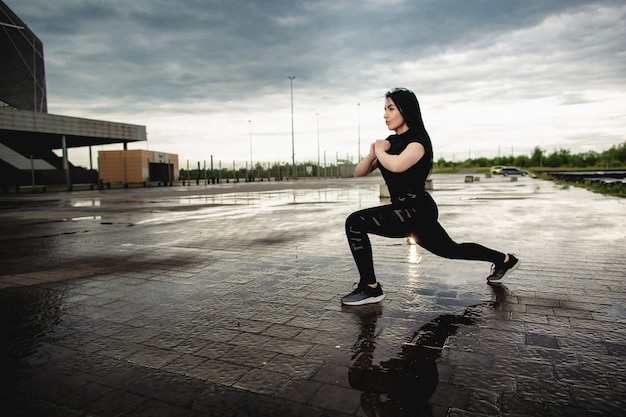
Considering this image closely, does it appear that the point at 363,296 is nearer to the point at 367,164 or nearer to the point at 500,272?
the point at 367,164

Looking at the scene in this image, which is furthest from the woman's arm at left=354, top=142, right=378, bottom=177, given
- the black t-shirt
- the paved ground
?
the paved ground

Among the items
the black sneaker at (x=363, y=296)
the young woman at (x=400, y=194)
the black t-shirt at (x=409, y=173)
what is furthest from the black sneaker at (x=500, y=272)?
the black t-shirt at (x=409, y=173)

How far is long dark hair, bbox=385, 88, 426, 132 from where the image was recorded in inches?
128

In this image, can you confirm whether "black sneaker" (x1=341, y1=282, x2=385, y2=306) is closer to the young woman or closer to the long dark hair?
the young woman

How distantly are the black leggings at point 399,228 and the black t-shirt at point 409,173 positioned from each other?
7 cm

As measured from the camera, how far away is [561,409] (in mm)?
1868

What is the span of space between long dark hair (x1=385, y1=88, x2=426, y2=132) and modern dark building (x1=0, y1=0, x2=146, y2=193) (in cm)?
3165

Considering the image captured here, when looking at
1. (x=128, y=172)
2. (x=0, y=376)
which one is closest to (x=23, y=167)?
(x=128, y=172)

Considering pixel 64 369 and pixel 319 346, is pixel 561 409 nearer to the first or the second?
pixel 319 346

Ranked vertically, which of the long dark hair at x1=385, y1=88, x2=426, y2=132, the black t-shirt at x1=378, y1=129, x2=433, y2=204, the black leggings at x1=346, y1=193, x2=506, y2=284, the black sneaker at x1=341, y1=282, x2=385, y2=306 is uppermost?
the long dark hair at x1=385, y1=88, x2=426, y2=132

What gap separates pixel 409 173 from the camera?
3.17m

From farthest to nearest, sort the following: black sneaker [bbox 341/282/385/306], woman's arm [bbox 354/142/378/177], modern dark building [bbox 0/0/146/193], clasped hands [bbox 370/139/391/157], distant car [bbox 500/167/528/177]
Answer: distant car [bbox 500/167/528/177] → modern dark building [bbox 0/0/146/193] → black sneaker [bbox 341/282/385/306] → woman's arm [bbox 354/142/378/177] → clasped hands [bbox 370/139/391/157]

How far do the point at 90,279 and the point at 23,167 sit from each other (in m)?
38.1

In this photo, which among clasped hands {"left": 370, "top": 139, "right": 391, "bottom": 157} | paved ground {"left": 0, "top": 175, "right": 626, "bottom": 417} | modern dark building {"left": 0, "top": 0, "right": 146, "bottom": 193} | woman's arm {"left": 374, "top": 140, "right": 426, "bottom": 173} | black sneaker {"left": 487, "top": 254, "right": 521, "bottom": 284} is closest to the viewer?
paved ground {"left": 0, "top": 175, "right": 626, "bottom": 417}
